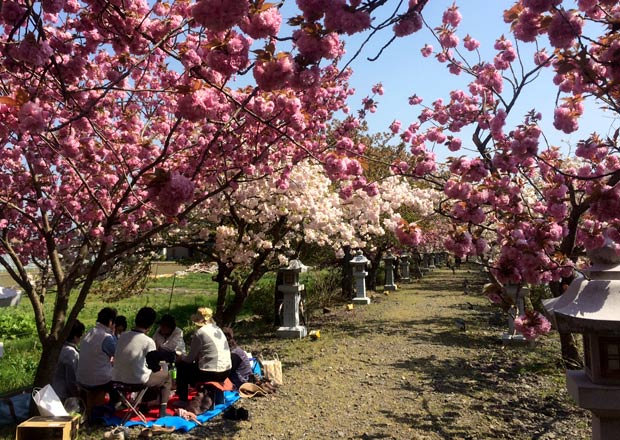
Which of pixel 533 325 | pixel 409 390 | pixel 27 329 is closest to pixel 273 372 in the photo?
pixel 409 390

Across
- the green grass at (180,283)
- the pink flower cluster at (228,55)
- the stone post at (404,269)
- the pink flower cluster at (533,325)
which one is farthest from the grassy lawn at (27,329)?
the stone post at (404,269)

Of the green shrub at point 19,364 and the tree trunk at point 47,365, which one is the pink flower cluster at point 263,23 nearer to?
the tree trunk at point 47,365

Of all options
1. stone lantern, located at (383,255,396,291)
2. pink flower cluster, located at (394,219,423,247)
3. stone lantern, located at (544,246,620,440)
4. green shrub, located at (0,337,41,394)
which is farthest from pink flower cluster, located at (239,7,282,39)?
stone lantern, located at (383,255,396,291)

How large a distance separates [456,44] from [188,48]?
3.44m

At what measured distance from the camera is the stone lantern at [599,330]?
Result: 2.74 m

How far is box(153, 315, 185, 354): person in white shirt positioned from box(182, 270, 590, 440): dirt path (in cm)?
106

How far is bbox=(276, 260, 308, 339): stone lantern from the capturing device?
10.0 meters

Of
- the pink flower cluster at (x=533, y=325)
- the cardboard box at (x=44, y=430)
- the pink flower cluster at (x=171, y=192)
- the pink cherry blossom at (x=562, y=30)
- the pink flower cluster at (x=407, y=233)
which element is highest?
the pink cherry blossom at (x=562, y=30)

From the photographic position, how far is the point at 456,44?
599cm

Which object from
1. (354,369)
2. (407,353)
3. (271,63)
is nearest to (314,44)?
(271,63)

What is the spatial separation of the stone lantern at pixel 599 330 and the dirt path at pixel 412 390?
88.5 inches

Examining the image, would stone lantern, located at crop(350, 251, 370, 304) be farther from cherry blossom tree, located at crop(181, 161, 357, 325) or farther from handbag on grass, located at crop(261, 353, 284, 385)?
handbag on grass, located at crop(261, 353, 284, 385)

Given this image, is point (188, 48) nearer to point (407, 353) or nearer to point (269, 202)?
point (269, 202)

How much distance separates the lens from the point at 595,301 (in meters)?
2.84
